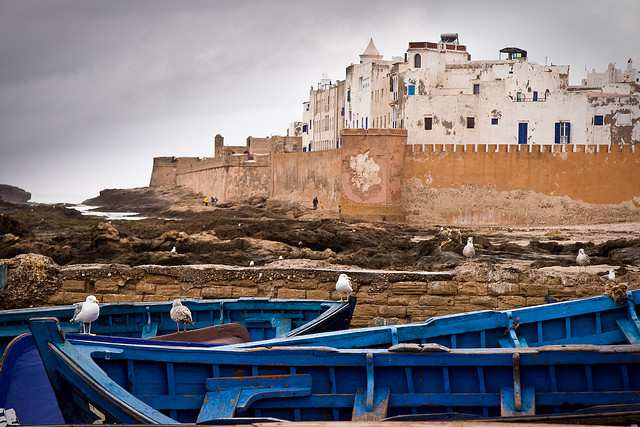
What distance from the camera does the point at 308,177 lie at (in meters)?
40.0

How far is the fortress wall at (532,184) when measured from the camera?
106 feet

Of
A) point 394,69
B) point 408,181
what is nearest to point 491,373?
point 408,181

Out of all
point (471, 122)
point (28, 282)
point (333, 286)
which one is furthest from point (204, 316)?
point (471, 122)

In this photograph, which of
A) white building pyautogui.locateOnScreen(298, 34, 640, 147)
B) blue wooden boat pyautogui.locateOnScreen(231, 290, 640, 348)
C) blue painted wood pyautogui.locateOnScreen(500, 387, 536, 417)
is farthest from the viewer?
white building pyautogui.locateOnScreen(298, 34, 640, 147)

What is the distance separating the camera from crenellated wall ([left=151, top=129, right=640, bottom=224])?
32.5 metres

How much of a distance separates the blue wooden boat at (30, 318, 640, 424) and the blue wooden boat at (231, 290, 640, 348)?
0.95m

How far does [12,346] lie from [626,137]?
38.6m

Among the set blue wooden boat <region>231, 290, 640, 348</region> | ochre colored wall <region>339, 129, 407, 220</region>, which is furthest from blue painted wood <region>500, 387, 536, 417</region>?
ochre colored wall <region>339, 129, 407, 220</region>

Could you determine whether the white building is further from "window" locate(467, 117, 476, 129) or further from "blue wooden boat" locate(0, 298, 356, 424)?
"blue wooden boat" locate(0, 298, 356, 424)

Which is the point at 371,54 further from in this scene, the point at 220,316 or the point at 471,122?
the point at 220,316

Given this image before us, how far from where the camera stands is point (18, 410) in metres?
6.63

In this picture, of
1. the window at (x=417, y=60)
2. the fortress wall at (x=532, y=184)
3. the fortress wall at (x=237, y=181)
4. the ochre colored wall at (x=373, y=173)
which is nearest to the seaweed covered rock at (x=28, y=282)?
the ochre colored wall at (x=373, y=173)

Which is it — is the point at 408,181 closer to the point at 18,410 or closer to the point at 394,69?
the point at 394,69

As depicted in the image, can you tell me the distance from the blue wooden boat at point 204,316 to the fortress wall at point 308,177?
81.6 ft
